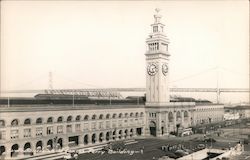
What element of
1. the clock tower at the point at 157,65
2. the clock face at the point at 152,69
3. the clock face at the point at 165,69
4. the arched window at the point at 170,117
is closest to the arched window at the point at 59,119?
the clock tower at the point at 157,65

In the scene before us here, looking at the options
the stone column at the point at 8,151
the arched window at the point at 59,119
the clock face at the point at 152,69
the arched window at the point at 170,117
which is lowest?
the stone column at the point at 8,151

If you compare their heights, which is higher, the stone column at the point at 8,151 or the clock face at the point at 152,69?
the clock face at the point at 152,69

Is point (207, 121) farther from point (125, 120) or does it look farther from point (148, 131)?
point (125, 120)

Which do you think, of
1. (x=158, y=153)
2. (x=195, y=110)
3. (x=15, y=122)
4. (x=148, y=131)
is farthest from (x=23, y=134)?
(x=195, y=110)

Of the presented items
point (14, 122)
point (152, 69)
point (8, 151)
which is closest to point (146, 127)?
point (152, 69)

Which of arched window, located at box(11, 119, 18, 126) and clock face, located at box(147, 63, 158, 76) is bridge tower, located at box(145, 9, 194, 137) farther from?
arched window, located at box(11, 119, 18, 126)

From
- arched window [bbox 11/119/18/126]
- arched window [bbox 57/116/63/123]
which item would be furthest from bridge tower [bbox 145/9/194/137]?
arched window [bbox 11/119/18/126]

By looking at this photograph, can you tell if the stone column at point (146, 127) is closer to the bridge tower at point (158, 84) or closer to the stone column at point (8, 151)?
the bridge tower at point (158, 84)

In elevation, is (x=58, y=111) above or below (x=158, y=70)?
below
